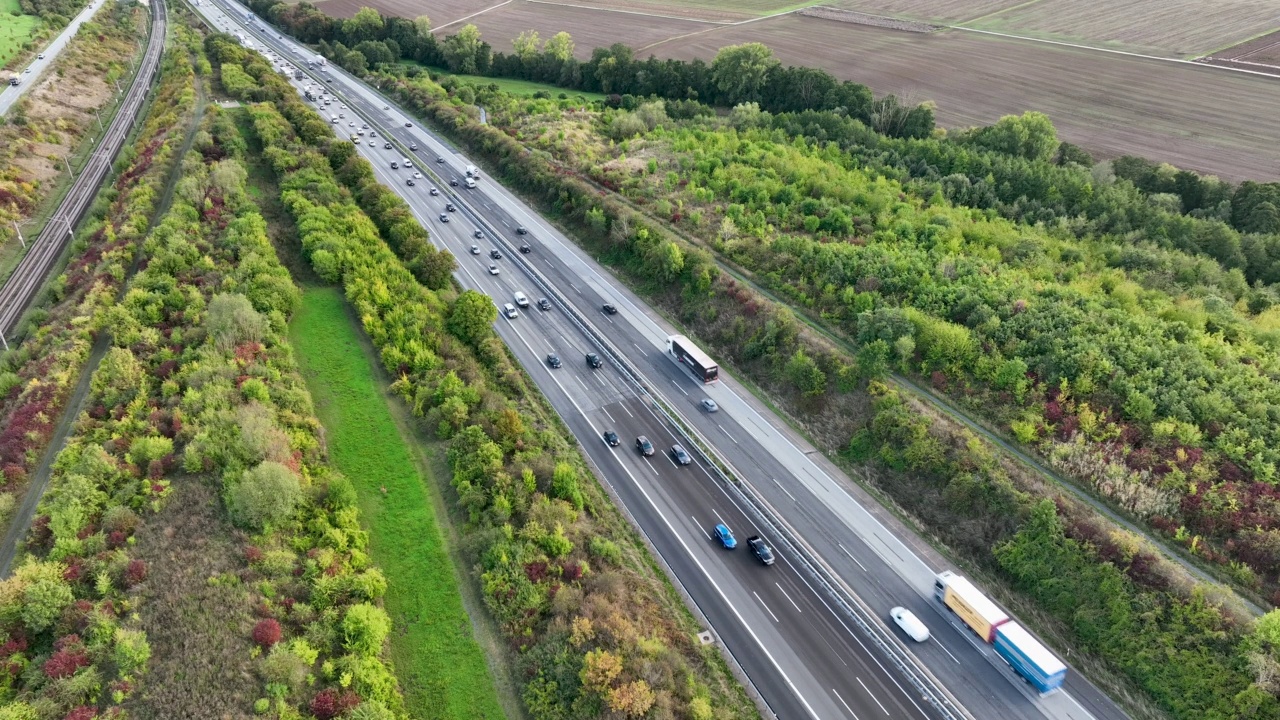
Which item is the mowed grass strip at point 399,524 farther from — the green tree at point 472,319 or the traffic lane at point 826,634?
the traffic lane at point 826,634

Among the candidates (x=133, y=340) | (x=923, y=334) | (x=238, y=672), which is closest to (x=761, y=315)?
(x=923, y=334)

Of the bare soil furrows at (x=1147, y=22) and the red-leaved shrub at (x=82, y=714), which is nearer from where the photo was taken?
the red-leaved shrub at (x=82, y=714)

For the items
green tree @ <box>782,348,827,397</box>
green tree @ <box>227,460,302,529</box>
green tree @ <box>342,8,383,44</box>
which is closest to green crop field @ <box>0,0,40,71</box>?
green tree @ <box>342,8,383,44</box>

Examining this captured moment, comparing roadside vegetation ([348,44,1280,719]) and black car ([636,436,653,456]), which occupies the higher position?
roadside vegetation ([348,44,1280,719])

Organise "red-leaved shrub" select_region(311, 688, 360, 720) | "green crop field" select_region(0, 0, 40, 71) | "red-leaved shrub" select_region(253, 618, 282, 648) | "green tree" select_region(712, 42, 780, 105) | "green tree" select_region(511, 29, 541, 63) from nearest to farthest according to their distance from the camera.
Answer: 1. "red-leaved shrub" select_region(311, 688, 360, 720)
2. "red-leaved shrub" select_region(253, 618, 282, 648)
3. "green tree" select_region(712, 42, 780, 105)
4. "green crop field" select_region(0, 0, 40, 71)
5. "green tree" select_region(511, 29, 541, 63)

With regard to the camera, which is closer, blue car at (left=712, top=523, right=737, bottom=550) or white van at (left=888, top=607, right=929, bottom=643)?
white van at (left=888, top=607, right=929, bottom=643)

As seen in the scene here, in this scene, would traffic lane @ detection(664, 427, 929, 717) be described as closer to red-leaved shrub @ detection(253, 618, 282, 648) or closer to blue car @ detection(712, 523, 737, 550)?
blue car @ detection(712, 523, 737, 550)

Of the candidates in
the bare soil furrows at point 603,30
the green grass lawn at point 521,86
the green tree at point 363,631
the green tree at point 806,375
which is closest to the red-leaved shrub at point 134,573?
the green tree at point 363,631
